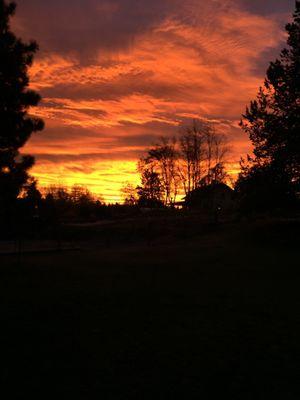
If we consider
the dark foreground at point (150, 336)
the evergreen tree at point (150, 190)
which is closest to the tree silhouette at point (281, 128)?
the dark foreground at point (150, 336)

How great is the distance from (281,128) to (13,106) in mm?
17897

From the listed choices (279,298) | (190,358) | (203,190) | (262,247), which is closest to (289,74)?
(262,247)

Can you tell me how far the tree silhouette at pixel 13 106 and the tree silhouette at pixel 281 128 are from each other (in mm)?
16268

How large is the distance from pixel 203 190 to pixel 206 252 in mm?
44104

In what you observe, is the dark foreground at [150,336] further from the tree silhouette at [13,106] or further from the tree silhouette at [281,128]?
the tree silhouette at [281,128]

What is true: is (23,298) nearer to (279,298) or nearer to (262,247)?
(279,298)

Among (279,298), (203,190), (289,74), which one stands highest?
(289,74)

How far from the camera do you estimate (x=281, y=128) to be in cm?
2811

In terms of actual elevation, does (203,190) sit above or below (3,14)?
below

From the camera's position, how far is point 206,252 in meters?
26.9

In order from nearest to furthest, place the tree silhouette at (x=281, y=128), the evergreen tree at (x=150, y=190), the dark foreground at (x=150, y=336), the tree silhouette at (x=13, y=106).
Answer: the dark foreground at (x=150, y=336), the tree silhouette at (x=13, y=106), the tree silhouette at (x=281, y=128), the evergreen tree at (x=150, y=190)

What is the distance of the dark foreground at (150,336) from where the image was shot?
5.55 metres

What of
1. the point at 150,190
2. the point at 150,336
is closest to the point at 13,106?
the point at 150,336

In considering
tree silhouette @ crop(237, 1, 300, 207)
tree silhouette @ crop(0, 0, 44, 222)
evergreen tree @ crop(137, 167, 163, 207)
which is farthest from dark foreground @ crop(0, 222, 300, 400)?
evergreen tree @ crop(137, 167, 163, 207)
